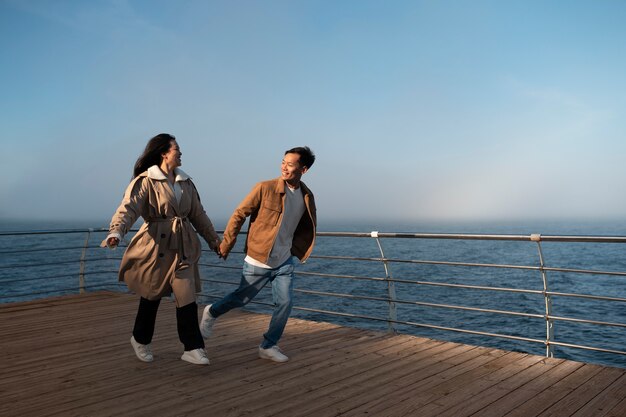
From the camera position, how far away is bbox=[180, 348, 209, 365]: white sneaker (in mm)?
4117

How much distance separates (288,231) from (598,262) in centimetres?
4670

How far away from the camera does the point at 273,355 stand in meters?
4.26

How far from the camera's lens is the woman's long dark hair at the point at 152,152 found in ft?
13.3

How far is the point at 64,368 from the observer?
4199 mm

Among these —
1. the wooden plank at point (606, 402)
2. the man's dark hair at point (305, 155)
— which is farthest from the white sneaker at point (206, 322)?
the wooden plank at point (606, 402)

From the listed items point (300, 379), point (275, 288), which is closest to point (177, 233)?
point (275, 288)

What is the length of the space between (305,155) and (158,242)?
51.3 inches

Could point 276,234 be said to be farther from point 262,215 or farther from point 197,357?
point 197,357

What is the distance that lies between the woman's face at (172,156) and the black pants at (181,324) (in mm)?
1081

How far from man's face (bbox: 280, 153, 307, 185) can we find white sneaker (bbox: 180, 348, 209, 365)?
4.95ft

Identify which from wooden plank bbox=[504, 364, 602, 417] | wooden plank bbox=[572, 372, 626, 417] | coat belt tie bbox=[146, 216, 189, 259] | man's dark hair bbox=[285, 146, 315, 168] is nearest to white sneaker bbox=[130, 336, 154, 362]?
coat belt tie bbox=[146, 216, 189, 259]

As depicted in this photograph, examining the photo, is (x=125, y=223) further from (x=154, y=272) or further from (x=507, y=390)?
(x=507, y=390)

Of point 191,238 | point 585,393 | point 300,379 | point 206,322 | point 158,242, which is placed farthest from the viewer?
point 206,322

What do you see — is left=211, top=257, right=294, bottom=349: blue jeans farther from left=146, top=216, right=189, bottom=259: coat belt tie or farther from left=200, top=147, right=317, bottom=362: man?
left=146, top=216, right=189, bottom=259: coat belt tie
